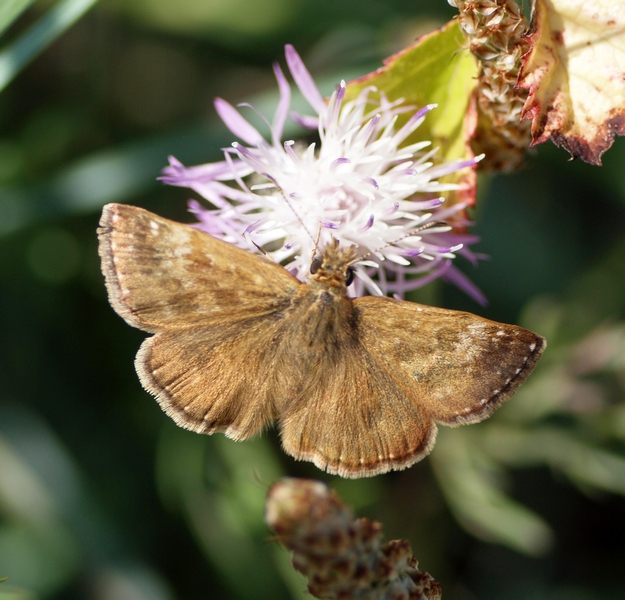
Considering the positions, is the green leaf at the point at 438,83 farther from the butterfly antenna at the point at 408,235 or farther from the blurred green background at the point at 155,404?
the blurred green background at the point at 155,404

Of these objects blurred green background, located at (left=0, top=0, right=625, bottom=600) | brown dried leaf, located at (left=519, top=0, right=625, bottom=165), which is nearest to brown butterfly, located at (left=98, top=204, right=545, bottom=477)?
brown dried leaf, located at (left=519, top=0, right=625, bottom=165)

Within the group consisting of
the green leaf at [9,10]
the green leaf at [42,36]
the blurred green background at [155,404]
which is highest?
the green leaf at [9,10]

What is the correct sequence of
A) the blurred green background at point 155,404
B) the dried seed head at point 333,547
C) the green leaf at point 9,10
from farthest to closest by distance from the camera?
1. the blurred green background at point 155,404
2. the green leaf at point 9,10
3. the dried seed head at point 333,547

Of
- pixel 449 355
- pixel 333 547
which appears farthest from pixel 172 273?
pixel 333 547

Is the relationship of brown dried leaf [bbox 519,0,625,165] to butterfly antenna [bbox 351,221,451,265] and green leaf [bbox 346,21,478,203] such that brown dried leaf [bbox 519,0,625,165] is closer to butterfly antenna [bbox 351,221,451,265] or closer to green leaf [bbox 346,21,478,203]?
green leaf [bbox 346,21,478,203]

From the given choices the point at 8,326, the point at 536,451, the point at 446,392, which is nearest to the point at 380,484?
the point at 536,451

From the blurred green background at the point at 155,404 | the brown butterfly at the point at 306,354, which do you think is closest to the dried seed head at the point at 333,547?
the brown butterfly at the point at 306,354

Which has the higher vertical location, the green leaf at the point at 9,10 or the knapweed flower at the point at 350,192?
the green leaf at the point at 9,10
